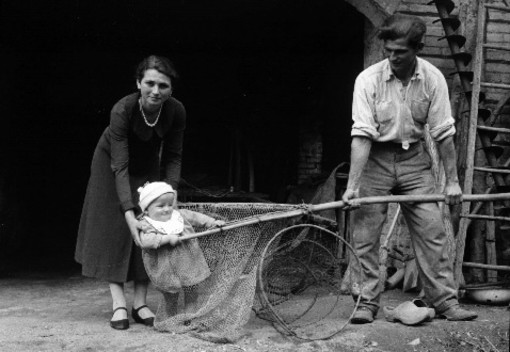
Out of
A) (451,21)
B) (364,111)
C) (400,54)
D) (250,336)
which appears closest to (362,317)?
(250,336)

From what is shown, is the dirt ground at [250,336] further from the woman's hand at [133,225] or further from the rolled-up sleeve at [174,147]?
the rolled-up sleeve at [174,147]

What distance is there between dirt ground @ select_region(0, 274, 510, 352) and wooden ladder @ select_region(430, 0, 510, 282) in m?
0.73

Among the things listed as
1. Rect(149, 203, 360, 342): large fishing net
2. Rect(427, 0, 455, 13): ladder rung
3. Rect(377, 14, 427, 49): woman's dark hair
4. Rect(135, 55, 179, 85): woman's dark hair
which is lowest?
Rect(149, 203, 360, 342): large fishing net

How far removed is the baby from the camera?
381 cm

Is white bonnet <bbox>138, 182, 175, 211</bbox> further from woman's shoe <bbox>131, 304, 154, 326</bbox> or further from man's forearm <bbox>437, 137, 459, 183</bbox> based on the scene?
man's forearm <bbox>437, 137, 459, 183</bbox>

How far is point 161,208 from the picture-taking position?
3867mm

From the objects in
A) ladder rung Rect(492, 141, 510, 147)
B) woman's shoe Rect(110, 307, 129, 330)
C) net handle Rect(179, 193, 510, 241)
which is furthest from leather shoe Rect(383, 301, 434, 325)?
ladder rung Rect(492, 141, 510, 147)

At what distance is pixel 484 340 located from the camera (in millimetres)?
4129

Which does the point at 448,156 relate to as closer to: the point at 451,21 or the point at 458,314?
the point at 458,314

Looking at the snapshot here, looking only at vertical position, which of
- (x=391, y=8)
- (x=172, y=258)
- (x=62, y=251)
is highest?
(x=391, y=8)

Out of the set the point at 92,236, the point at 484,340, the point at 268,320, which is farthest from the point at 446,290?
the point at 92,236

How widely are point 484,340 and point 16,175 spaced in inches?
275

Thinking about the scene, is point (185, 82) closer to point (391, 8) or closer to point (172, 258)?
point (391, 8)

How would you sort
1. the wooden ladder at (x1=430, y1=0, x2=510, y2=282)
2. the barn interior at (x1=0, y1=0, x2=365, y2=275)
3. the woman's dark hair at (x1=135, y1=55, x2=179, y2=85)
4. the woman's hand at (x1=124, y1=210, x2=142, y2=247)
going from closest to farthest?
the woman's hand at (x1=124, y1=210, x2=142, y2=247)
the woman's dark hair at (x1=135, y1=55, x2=179, y2=85)
the wooden ladder at (x1=430, y1=0, x2=510, y2=282)
the barn interior at (x1=0, y1=0, x2=365, y2=275)
